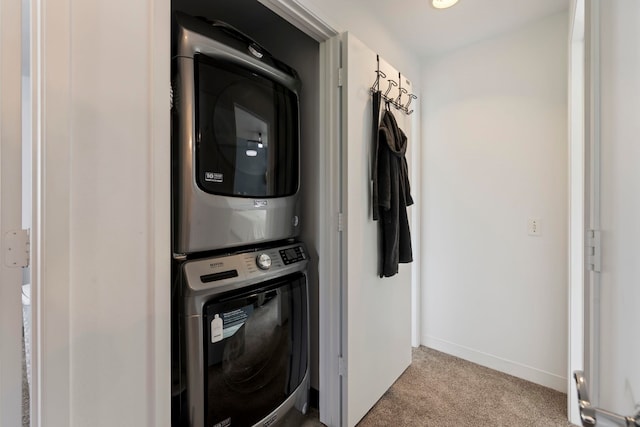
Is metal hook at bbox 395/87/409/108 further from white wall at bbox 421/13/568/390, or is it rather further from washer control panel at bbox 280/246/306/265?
washer control panel at bbox 280/246/306/265

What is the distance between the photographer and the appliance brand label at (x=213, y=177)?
1.13 metres

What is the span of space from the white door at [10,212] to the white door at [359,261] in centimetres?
119

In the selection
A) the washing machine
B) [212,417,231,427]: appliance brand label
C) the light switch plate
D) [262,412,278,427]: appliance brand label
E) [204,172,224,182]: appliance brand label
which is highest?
[204,172,224,182]: appliance brand label

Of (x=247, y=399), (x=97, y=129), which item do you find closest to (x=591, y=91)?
(x=97, y=129)

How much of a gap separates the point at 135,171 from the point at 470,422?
2064 millimetres

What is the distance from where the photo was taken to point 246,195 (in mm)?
1295

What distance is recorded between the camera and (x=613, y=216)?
28.4 inches

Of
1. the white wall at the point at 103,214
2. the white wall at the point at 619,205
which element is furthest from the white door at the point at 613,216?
the white wall at the point at 103,214

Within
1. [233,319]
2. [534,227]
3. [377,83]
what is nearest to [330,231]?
[233,319]

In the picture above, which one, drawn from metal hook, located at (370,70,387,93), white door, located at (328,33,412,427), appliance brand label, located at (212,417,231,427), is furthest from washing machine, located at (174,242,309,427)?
metal hook, located at (370,70,387,93)

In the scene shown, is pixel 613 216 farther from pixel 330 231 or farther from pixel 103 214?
pixel 103 214

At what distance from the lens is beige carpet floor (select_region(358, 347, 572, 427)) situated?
5.47 feet

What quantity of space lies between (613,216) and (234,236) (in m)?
1.21

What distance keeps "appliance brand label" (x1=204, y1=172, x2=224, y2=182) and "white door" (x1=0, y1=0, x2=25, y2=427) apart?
0.52 meters
